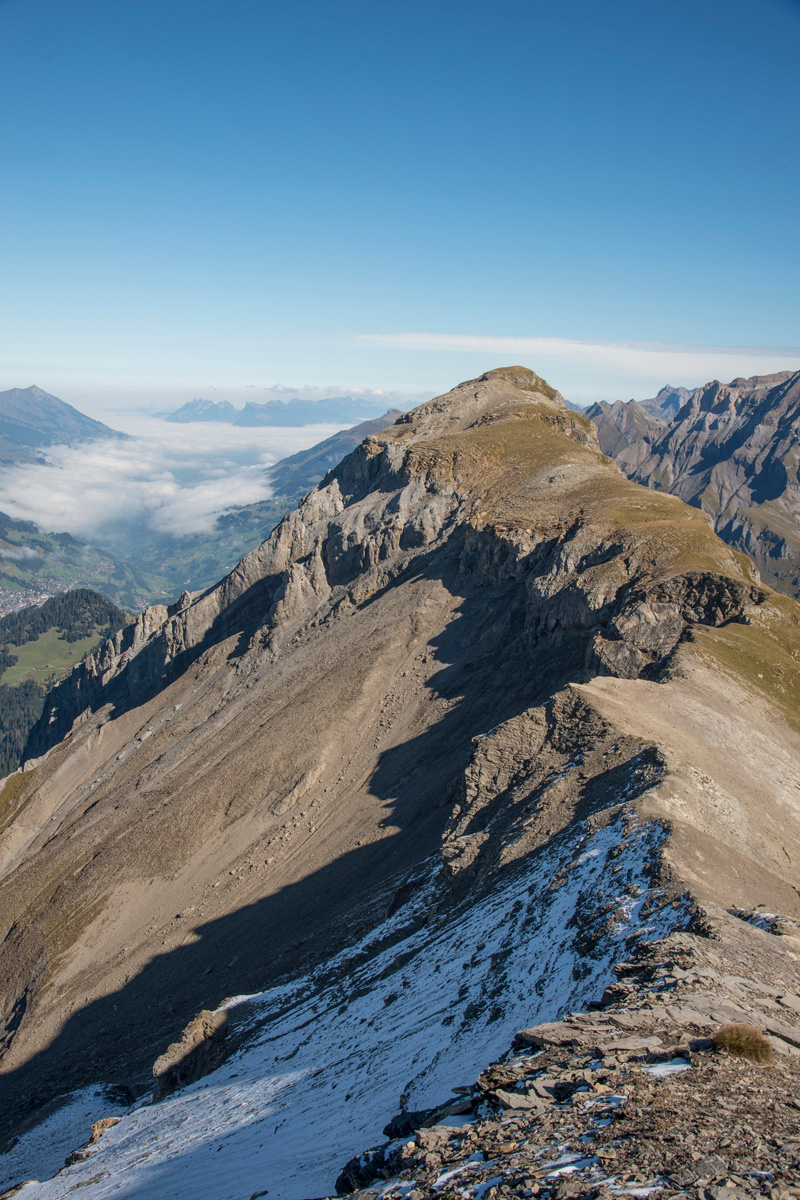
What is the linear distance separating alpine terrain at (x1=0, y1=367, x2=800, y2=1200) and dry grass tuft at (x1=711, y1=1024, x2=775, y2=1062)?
104 millimetres

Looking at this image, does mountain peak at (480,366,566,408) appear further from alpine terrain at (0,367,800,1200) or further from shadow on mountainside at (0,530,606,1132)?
shadow on mountainside at (0,530,606,1132)

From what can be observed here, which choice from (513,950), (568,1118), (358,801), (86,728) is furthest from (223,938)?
(86,728)

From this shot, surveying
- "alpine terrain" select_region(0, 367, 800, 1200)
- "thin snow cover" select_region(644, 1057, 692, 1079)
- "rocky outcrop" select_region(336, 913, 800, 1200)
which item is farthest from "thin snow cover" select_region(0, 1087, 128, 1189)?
"thin snow cover" select_region(644, 1057, 692, 1079)

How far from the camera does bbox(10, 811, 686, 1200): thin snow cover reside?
840 inches

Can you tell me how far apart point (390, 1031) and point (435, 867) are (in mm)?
13343

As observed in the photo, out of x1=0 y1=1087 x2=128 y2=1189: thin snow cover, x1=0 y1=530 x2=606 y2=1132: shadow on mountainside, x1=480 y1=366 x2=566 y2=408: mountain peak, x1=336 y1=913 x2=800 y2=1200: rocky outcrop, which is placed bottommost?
x1=0 y1=1087 x2=128 y2=1189: thin snow cover

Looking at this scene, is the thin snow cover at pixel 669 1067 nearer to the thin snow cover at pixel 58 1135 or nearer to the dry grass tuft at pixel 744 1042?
the dry grass tuft at pixel 744 1042

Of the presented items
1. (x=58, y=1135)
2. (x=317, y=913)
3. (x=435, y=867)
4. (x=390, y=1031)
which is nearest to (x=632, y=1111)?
(x=390, y=1031)

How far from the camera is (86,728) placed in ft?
332

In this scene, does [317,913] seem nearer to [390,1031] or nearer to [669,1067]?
[390,1031]

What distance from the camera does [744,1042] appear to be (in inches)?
601

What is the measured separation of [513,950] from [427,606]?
4578 cm

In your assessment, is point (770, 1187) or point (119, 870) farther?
point (119, 870)

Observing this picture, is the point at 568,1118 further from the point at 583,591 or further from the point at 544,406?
the point at 544,406
